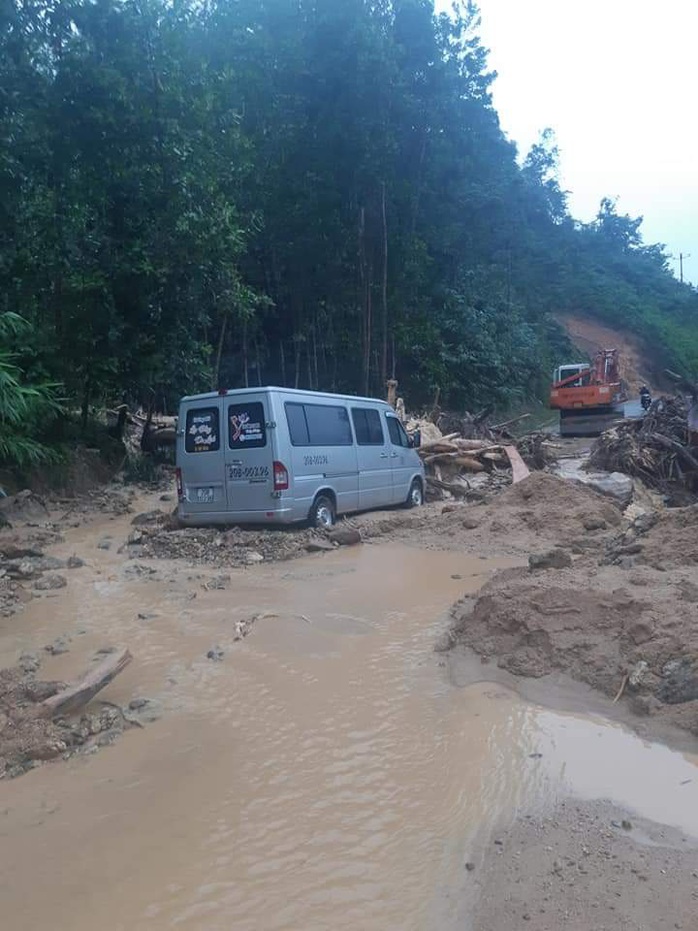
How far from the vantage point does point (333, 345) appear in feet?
97.9

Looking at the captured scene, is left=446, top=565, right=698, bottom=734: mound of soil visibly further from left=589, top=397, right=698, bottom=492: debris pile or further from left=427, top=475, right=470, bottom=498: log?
left=589, top=397, right=698, bottom=492: debris pile

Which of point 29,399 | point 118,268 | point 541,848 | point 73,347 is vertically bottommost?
point 541,848

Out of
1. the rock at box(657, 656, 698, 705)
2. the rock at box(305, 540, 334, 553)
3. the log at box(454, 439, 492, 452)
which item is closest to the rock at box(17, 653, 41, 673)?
the rock at box(657, 656, 698, 705)

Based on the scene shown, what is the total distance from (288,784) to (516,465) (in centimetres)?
1445

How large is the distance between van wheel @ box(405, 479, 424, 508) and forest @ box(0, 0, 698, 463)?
6174 mm

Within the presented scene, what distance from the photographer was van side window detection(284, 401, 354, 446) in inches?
435

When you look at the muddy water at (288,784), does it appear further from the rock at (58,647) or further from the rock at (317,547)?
the rock at (317,547)

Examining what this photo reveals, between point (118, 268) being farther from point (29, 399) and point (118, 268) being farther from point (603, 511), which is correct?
point (603, 511)

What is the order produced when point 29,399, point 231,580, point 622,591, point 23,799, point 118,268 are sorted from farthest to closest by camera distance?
point 118,268, point 29,399, point 231,580, point 622,591, point 23,799

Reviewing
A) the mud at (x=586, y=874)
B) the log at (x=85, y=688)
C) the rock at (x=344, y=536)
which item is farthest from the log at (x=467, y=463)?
the mud at (x=586, y=874)

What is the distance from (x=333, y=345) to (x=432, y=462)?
41.9ft

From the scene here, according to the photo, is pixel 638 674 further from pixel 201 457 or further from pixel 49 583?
pixel 201 457

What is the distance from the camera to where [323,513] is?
11.6 m

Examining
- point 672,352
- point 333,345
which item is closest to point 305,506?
point 333,345
